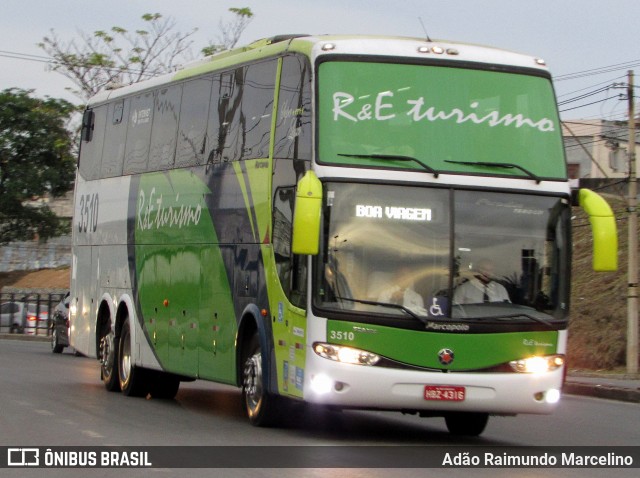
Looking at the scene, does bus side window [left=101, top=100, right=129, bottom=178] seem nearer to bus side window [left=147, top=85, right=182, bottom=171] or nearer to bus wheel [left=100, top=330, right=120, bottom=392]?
bus side window [left=147, top=85, right=182, bottom=171]

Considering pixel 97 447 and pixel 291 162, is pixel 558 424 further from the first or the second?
pixel 97 447

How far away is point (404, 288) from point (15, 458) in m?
3.82

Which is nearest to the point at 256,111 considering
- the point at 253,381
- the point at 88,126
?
the point at 253,381

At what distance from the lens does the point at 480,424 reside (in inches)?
546

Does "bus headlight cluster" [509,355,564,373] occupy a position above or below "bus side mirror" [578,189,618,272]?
below

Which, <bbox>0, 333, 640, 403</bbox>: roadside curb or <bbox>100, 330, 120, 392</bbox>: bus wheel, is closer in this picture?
<bbox>100, 330, 120, 392</bbox>: bus wheel

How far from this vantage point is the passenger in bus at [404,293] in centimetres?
1221

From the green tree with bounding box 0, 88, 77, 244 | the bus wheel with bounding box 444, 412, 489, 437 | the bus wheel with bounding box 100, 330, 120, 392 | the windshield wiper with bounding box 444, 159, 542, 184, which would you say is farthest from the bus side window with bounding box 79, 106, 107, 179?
the green tree with bounding box 0, 88, 77, 244

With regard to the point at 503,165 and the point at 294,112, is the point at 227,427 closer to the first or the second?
the point at 294,112

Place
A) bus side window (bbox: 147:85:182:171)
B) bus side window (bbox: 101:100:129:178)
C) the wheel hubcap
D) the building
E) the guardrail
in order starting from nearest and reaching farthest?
the wheel hubcap < bus side window (bbox: 147:85:182:171) < bus side window (bbox: 101:100:129:178) < the guardrail < the building

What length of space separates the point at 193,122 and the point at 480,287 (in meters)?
5.42

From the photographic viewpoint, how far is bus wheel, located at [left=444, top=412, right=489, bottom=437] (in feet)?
45.3

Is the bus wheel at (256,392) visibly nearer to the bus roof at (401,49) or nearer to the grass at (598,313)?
the bus roof at (401,49)

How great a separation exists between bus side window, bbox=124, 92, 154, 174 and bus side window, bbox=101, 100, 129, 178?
0.24 meters
